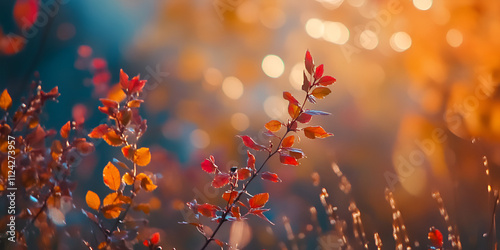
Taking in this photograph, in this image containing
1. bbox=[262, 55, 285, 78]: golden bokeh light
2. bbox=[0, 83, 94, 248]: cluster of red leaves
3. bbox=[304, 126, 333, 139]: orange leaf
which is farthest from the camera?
bbox=[262, 55, 285, 78]: golden bokeh light

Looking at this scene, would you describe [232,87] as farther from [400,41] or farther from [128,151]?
[128,151]

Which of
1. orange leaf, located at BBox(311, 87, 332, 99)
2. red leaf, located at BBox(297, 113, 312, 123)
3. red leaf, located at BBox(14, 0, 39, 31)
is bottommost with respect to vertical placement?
red leaf, located at BBox(14, 0, 39, 31)

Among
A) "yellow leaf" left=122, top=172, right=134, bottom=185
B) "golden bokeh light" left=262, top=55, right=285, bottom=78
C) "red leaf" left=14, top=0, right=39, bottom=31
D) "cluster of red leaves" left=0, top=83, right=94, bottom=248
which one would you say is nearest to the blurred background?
"golden bokeh light" left=262, top=55, right=285, bottom=78

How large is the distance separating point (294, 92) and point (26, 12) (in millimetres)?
2123

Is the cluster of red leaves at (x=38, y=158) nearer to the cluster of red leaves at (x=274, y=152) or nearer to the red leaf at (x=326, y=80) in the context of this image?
the cluster of red leaves at (x=274, y=152)

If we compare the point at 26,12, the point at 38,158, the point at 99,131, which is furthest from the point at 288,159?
the point at 26,12

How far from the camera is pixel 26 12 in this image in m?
2.26

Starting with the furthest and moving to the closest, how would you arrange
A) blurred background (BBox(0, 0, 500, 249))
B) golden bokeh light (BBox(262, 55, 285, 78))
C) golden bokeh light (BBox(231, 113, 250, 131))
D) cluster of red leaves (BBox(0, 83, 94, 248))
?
1. golden bokeh light (BBox(262, 55, 285, 78))
2. golden bokeh light (BBox(231, 113, 250, 131))
3. blurred background (BBox(0, 0, 500, 249))
4. cluster of red leaves (BBox(0, 83, 94, 248))

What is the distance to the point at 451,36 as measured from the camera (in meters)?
2.85

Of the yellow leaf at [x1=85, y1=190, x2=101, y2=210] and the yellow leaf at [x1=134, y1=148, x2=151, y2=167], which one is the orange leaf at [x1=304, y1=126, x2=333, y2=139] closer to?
the yellow leaf at [x1=134, y1=148, x2=151, y2=167]

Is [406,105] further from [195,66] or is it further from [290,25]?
[195,66]

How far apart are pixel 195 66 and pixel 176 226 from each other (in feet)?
4.31

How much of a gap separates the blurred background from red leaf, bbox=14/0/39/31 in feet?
1.81

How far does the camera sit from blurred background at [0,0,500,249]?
2938mm
